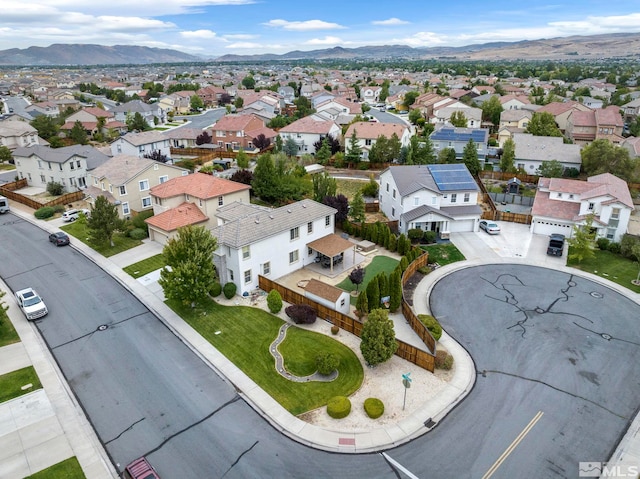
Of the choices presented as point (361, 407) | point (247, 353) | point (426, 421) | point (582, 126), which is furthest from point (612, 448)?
point (582, 126)

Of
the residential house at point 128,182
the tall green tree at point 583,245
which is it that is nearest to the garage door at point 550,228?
the tall green tree at point 583,245

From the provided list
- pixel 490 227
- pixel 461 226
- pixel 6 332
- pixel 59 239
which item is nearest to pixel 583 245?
pixel 490 227

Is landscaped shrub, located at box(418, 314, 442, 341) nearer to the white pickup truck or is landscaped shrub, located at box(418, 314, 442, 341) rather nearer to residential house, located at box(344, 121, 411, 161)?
the white pickup truck

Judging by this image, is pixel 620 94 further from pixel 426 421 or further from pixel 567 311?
pixel 426 421

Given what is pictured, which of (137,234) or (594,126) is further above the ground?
(594,126)

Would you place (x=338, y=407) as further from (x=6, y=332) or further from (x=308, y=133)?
(x=308, y=133)

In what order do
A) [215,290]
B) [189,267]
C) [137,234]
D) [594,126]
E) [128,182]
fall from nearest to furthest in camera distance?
[189,267] → [215,290] → [137,234] → [128,182] → [594,126]

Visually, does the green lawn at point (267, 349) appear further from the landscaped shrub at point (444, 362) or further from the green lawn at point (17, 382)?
the green lawn at point (17, 382)
